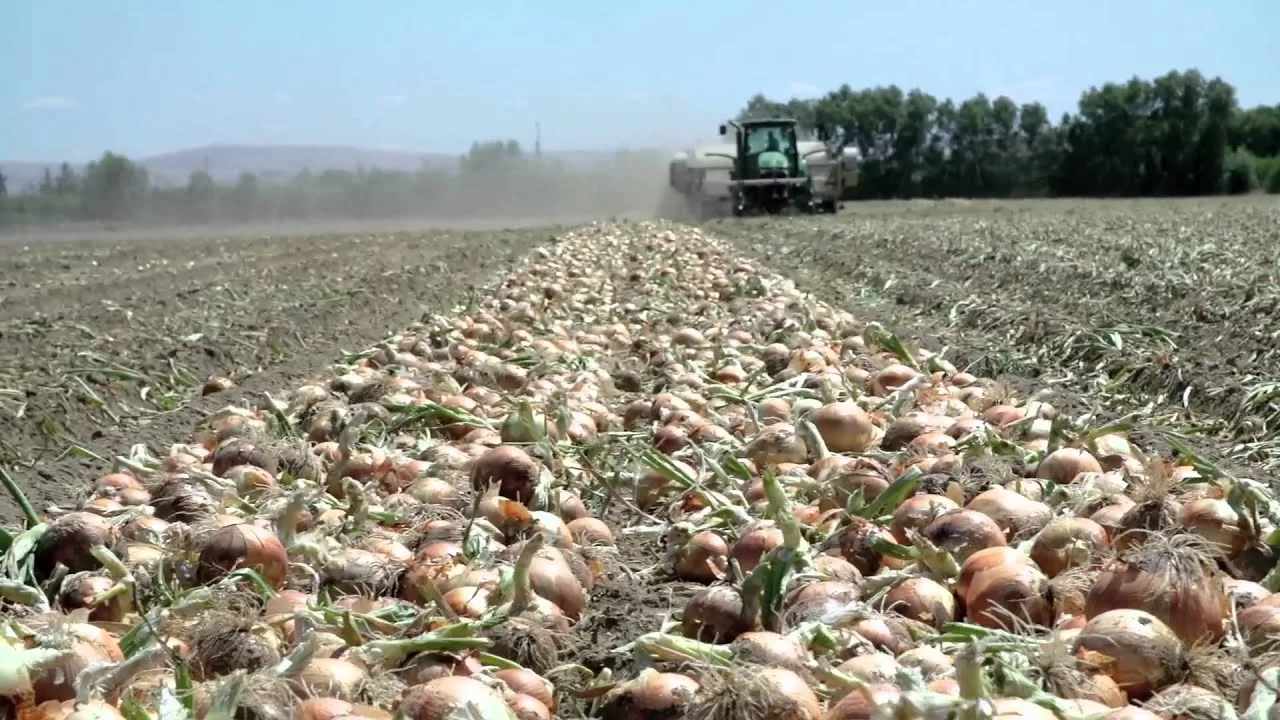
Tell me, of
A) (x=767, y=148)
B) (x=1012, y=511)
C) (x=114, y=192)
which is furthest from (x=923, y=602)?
(x=114, y=192)

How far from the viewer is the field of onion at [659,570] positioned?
72.5 inches

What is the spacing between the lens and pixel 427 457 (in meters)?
3.72

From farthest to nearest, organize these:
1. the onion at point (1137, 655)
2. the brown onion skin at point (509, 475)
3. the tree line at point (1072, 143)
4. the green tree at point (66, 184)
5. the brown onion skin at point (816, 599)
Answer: the tree line at point (1072, 143) → the green tree at point (66, 184) → the brown onion skin at point (509, 475) → the brown onion skin at point (816, 599) → the onion at point (1137, 655)

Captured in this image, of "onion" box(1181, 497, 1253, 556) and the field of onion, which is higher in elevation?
"onion" box(1181, 497, 1253, 556)

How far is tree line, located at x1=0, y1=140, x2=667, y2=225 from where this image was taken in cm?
3809

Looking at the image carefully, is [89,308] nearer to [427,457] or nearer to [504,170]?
[427,457]

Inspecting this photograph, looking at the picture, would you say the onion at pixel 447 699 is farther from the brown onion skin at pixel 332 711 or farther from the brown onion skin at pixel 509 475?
the brown onion skin at pixel 509 475

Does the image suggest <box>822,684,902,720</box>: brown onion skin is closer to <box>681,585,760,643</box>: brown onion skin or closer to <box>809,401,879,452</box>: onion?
<box>681,585,760,643</box>: brown onion skin

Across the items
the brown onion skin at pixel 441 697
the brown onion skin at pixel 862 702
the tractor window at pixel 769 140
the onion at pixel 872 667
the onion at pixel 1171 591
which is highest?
the tractor window at pixel 769 140

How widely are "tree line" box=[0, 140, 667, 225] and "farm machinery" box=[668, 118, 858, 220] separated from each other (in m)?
9.39

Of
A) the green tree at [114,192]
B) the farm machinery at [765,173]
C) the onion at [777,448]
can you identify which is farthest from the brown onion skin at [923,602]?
the green tree at [114,192]

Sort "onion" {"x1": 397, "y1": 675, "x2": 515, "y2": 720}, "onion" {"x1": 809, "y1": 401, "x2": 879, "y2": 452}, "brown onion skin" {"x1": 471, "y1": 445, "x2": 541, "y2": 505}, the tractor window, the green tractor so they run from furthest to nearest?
the tractor window < the green tractor < "onion" {"x1": 809, "y1": 401, "x2": 879, "y2": 452} < "brown onion skin" {"x1": 471, "y1": 445, "x2": 541, "y2": 505} < "onion" {"x1": 397, "y1": 675, "x2": 515, "y2": 720}

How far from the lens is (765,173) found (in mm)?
23875

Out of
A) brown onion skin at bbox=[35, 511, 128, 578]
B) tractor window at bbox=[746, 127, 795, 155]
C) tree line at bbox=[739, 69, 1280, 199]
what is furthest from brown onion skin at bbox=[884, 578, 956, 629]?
tree line at bbox=[739, 69, 1280, 199]
